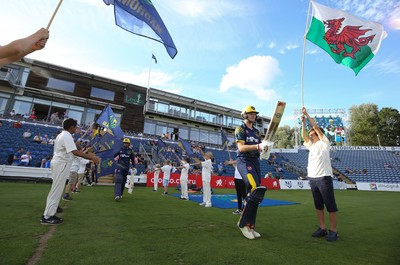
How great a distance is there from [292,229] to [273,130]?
8.32ft

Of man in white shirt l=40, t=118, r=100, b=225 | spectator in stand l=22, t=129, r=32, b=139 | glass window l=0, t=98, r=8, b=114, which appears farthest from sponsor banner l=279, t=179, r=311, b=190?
glass window l=0, t=98, r=8, b=114

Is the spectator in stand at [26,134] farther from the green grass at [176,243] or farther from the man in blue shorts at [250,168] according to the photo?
the man in blue shorts at [250,168]

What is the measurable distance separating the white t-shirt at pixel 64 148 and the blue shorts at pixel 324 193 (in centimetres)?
522

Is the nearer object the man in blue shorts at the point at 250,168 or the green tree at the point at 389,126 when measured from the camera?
the man in blue shorts at the point at 250,168

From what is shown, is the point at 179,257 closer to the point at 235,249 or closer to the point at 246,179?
the point at 235,249

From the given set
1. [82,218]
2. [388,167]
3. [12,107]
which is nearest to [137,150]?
[12,107]

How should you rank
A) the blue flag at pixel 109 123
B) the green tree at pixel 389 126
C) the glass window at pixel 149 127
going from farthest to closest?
1. the green tree at pixel 389 126
2. the glass window at pixel 149 127
3. the blue flag at pixel 109 123

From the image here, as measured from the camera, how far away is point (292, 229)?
4.77 metres

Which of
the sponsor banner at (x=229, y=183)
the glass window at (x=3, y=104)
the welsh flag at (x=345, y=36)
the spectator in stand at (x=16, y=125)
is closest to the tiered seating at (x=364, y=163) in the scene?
the sponsor banner at (x=229, y=183)

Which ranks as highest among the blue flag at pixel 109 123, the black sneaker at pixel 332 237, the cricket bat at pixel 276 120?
the blue flag at pixel 109 123

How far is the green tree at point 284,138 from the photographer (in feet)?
230

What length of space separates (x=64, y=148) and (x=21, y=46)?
10.1 feet

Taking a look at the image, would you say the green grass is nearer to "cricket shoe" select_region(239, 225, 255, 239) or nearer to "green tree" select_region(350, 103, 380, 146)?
"cricket shoe" select_region(239, 225, 255, 239)

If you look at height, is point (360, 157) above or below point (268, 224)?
above
